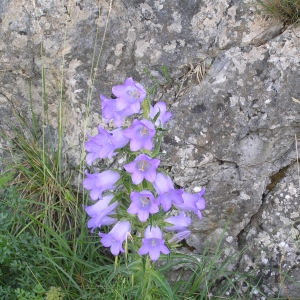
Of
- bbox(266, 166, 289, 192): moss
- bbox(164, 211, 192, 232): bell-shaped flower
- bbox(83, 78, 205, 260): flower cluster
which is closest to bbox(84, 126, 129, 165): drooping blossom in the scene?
bbox(83, 78, 205, 260): flower cluster

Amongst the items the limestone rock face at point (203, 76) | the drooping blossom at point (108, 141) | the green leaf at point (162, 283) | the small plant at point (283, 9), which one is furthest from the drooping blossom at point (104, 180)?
the small plant at point (283, 9)

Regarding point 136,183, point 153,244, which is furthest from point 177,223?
point 136,183

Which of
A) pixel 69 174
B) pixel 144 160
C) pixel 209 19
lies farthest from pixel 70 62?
pixel 144 160

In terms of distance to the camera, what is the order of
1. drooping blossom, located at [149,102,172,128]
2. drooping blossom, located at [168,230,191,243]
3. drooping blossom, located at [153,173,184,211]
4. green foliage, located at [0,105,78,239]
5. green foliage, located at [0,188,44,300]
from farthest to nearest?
green foliage, located at [0,105,78,239] < green foliage, located at [0,188,44,300] < drooping blossom, located at [168,230,191,243] < drooping blossom, located at [149,102,172,128] < drooping blossom, located at [153,173,184,211]

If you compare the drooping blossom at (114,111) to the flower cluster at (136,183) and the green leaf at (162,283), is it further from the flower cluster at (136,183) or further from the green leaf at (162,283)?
the green leaf at (162,283)

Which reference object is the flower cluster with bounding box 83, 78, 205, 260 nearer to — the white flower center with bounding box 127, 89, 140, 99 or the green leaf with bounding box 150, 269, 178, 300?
the white flower center with bounding box 127, 89, 140, 99

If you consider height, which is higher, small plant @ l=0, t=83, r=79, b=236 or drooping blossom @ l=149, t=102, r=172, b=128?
drooping blossom @ l=149, t=102, r=172, b=128

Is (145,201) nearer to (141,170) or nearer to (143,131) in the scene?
(141,170)

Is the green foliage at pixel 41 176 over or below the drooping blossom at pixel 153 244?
below
